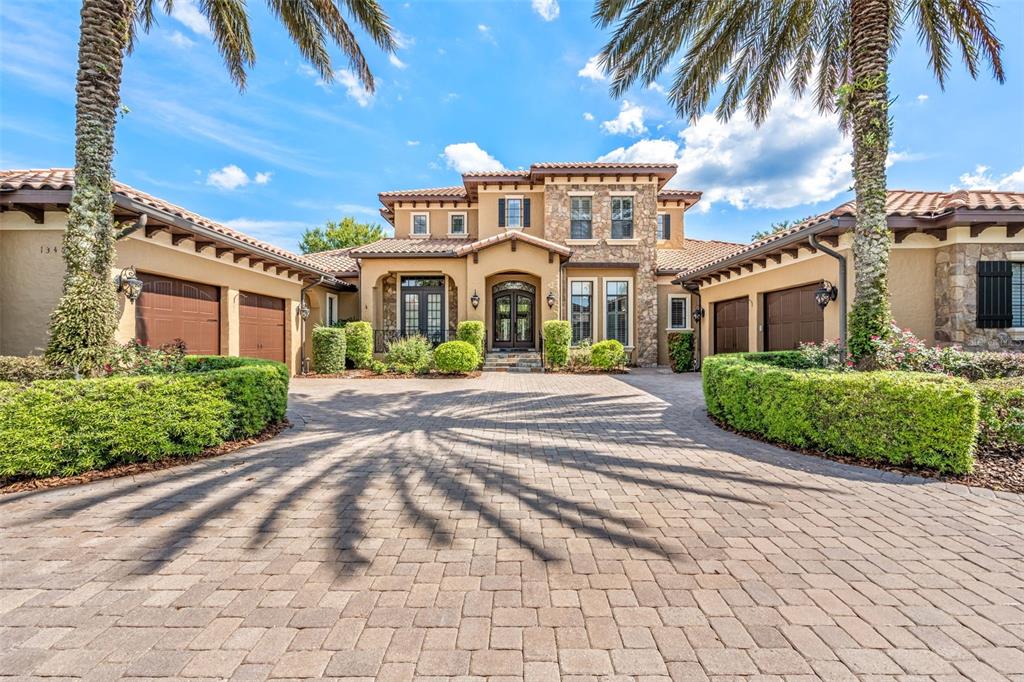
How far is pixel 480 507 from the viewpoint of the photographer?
12.8 feet

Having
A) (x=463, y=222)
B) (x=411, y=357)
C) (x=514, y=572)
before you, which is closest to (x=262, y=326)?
(x=411, y=357)

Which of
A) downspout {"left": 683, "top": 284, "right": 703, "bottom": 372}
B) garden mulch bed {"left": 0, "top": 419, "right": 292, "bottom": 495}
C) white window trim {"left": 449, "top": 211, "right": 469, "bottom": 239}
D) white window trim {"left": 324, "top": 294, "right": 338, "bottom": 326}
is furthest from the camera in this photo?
white window trim {"left": 449, "top": 211, "right": 469, "bottom": 239}

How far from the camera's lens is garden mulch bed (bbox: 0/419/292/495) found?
14.2ft

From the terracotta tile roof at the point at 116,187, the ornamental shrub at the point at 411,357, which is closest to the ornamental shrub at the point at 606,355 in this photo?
the ornamental shrub at the point at 411,357

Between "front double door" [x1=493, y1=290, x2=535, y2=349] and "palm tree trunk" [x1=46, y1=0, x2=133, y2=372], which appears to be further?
"front double door" [x1=493, y1=290, x2=535, y2=349]

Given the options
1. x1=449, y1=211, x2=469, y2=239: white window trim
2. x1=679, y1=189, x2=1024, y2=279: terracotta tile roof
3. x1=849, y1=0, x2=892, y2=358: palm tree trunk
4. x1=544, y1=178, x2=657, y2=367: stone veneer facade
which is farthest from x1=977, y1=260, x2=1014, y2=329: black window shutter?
x1=449, y1=211, x2=469, y2=239: white window trim

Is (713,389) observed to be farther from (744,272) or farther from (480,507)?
(744,272)

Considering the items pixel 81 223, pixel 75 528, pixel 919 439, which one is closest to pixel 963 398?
pixel 919 439

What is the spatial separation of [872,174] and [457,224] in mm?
16022

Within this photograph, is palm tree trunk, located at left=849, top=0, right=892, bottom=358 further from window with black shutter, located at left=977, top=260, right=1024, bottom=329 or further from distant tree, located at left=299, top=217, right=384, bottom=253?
distant tree, located at left=299, top=217, right=384, bottom=253

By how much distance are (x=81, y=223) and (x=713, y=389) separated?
9.88 meters

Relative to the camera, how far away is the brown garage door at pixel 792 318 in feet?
33.9

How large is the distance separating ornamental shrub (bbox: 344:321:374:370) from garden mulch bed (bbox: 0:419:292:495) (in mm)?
9550

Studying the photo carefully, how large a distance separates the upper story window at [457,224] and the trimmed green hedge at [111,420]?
15.3m
